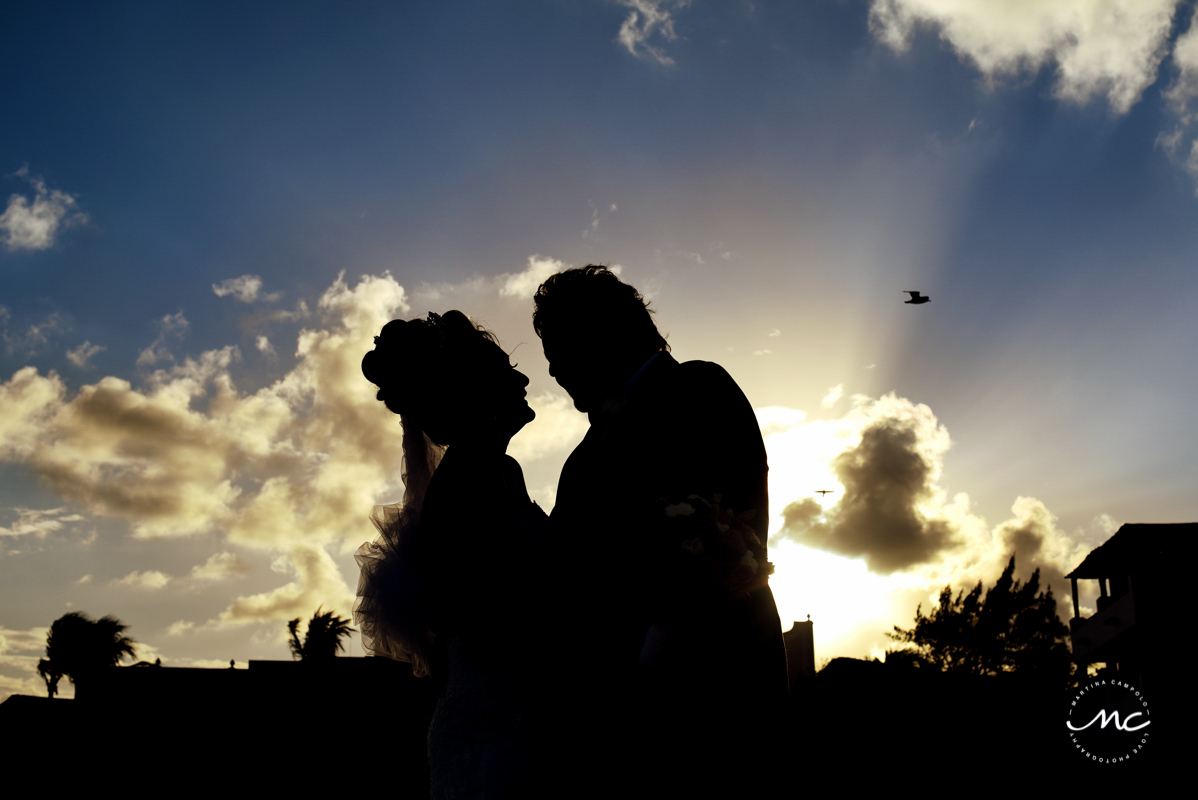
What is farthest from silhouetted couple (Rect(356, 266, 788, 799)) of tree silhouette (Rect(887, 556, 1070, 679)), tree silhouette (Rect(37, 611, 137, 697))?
tree silhouette (Rect(887, 556, 1070, 679))

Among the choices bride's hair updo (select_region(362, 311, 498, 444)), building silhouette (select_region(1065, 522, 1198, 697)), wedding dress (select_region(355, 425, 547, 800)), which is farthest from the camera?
building silhouette (select_region(1065, 522, 1198, 697))

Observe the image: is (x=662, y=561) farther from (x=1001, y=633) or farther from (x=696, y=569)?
(x=1001, y=633)

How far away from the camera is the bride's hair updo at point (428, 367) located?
3.69 metres

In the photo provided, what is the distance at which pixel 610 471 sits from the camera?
2643 millimetres

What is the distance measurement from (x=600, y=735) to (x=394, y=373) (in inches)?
85.2

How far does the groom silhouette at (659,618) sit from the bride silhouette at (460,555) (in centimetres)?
26

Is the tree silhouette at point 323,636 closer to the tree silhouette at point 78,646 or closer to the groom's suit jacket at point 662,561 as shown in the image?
the tree silhouette at point 78,646

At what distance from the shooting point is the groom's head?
11.3ft

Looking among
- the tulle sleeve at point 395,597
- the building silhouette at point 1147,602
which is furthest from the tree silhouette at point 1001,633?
the tulle sleeve at point 395,597

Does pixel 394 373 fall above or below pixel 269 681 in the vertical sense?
above

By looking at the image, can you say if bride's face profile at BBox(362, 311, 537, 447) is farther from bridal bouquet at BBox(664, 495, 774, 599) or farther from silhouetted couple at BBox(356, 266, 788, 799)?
bridal bouquet at BBox(664, 495, 774, 599)

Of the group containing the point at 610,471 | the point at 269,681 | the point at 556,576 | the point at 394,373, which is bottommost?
the point at 269,681

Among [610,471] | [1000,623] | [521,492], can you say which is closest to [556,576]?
[610,471]

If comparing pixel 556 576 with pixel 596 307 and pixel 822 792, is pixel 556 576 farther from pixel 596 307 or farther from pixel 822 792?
pixel 822 792
